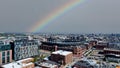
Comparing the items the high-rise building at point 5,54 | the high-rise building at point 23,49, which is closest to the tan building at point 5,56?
the high-rise building at point 5,54

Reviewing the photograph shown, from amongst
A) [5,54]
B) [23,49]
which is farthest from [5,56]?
[23,49]

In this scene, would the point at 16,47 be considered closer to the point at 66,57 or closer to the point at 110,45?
the point at 66,57

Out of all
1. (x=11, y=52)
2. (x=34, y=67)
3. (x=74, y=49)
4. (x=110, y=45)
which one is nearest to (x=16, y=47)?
(x=11, y=52)

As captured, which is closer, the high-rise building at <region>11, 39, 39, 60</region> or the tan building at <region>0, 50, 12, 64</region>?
the tan building at <region>0, 50, 12, 64</region>

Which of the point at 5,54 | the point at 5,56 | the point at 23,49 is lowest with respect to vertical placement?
the point at 5,56

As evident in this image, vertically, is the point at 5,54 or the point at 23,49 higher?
the point at 23,49

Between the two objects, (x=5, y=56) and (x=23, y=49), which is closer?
(x=5, y=56)

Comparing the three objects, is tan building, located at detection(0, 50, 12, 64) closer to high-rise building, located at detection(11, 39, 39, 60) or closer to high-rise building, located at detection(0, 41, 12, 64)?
high-rise building, located at detection(0, 41, 12, 64)

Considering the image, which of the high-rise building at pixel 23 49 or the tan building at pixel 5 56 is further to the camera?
the high-rise building at pixel 23 49

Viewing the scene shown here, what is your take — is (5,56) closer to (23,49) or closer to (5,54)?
(5,54)

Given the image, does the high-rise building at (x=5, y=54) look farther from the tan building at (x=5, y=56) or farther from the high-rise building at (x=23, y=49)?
the high-rise building at (x=23, y=49)

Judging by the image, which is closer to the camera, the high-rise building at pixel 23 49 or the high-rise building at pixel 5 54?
the high-rise building at pixel 5 54

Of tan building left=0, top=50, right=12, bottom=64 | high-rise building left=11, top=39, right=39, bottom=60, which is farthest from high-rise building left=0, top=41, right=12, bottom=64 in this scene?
high-rise building left=11, top=39, right=39, bottom=60
